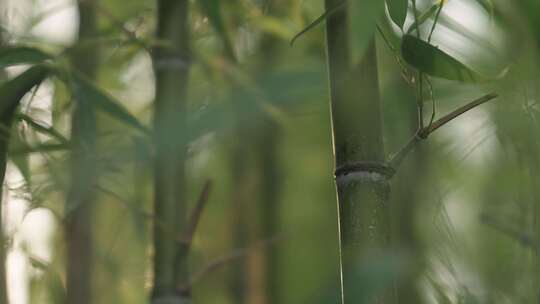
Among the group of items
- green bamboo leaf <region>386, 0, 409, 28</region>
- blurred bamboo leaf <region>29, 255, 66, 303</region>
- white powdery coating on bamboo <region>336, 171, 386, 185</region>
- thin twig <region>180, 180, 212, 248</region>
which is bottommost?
white powdery coating on bamboo <region>336, 171, 386, 185</region>

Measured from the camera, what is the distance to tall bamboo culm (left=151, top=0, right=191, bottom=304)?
0.85m

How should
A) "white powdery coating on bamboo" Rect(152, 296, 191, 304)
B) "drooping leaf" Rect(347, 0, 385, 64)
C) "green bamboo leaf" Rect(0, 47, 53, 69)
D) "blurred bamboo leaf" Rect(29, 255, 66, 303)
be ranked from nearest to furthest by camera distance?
"drooping leaf" Rect(347, 0, 385, 64) → "green bamboo leaf" Rect(0, 47, 53, 69) → "white powdery coating on bamboo" Rect(152, 296, 191, 304) → "blurred bamboo leaf" Rect(29, 255, 66, 303)

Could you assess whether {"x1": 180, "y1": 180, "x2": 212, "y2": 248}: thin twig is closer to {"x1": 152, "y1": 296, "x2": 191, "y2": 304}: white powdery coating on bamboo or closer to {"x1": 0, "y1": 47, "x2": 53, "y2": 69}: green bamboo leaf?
{"x1": 152, "y1": 296, "x2": 191, "y2": 304}: white powdery coating on bamboo

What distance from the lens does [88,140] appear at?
2.55 ft

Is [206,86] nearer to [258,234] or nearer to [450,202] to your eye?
[258,234]

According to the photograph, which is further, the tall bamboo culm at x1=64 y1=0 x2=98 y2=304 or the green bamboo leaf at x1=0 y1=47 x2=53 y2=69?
the tall bamboo culm at x1=64 y1=0 x2=98 y2=304

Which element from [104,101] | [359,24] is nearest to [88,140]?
[104,101]

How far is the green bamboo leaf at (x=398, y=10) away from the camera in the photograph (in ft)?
2.10

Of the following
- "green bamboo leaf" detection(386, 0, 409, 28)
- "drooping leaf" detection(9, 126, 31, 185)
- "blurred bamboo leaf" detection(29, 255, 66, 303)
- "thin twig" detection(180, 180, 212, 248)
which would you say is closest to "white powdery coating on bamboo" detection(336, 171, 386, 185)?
"green bamboo leaf" detection(386, 0, 409, 28)

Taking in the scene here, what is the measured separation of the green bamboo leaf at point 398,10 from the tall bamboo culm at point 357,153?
0.07ft

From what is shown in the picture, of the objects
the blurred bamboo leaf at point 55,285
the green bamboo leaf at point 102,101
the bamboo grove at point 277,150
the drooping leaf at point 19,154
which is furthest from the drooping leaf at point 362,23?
the blurred bamboo leaf at point 55,285

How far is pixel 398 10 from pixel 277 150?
93cm

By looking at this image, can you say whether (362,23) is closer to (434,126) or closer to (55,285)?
(434,126)

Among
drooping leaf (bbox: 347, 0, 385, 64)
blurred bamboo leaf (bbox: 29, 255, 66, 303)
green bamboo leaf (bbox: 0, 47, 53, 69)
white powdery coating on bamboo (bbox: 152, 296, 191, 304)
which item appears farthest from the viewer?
blurred bamboo leaf (bbox: 29, 255, 66, 303)
